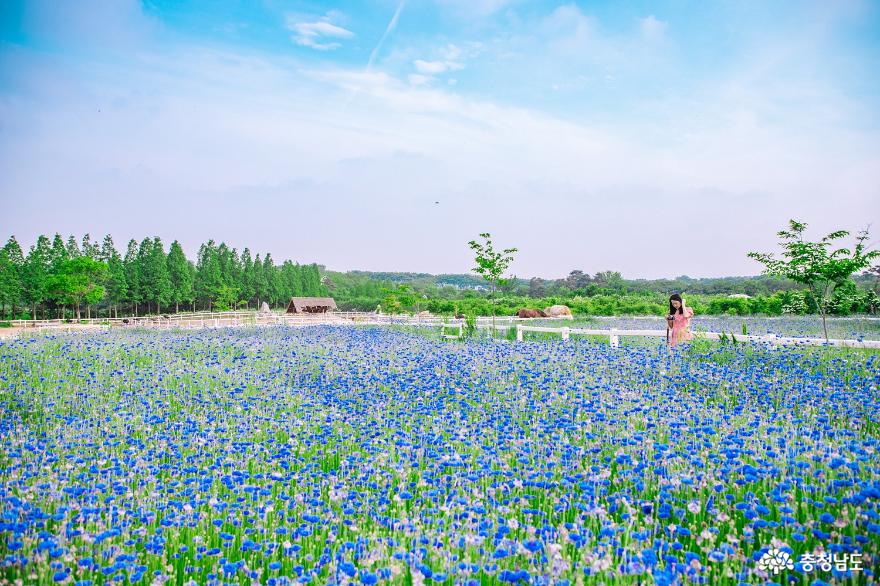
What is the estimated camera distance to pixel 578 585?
2795mm

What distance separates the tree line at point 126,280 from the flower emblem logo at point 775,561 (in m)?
69.4

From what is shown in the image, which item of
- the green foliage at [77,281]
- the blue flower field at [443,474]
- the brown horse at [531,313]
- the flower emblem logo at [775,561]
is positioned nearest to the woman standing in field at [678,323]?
the blue flower field at [443,474]

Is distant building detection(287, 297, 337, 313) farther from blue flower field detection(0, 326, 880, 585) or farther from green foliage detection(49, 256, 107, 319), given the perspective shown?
blue flower field detection(0, 326, 880, 585)

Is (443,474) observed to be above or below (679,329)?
below

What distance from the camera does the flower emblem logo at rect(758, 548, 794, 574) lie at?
302 centimetres

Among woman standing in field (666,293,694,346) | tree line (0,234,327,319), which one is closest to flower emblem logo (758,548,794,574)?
woman standing in field (666,293,694,346)

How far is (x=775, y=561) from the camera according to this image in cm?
303

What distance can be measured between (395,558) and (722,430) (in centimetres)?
386

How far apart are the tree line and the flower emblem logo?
228ft

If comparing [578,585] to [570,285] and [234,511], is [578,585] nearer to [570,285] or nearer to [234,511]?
[234,511]

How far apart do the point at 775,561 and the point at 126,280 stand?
8171cm

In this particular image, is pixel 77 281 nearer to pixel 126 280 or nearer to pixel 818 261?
pixel 126 280

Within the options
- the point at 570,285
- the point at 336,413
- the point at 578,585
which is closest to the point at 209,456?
the point at 336,413

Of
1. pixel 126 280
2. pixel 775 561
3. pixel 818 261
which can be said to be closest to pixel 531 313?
pixel 818 261
